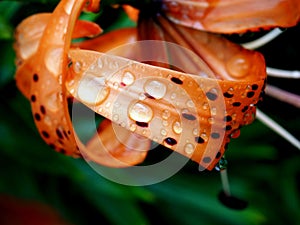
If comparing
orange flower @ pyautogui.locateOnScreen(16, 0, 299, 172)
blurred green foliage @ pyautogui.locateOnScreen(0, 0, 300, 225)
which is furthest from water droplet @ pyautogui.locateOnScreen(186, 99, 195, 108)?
blurred green foliage @ pyautogui.locateOnScreen(0, 0, 300, 225)

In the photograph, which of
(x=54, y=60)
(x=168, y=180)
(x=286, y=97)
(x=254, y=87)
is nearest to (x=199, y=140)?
(x=254, y=87)

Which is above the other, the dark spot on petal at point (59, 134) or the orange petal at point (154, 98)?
the orange petal at point (154, 98)

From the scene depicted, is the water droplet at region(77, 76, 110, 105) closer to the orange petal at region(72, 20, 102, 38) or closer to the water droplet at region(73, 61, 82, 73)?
the water droplet at region(73, 61, 82, 73)

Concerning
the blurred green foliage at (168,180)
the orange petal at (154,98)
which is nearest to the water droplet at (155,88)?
the orange petal at (154,98)

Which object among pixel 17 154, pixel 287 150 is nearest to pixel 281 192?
pixel 287 150

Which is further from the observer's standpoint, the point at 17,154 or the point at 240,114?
the point at 17,154

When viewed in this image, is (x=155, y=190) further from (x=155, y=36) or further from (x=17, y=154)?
(x=155, y=36)

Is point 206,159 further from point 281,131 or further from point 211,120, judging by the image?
point 281,131

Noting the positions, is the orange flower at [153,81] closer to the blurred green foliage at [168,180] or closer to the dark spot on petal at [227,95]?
the dark spot on petal at [227,95]
